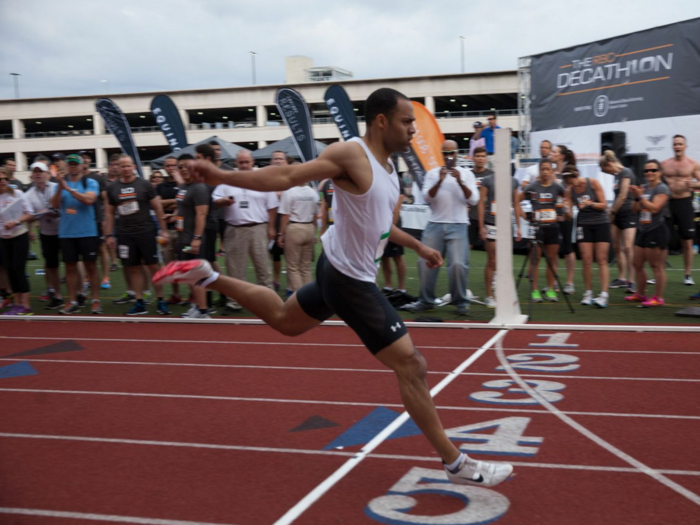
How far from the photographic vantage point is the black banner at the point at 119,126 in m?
15.7

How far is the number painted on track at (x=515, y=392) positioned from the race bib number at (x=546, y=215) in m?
4.21

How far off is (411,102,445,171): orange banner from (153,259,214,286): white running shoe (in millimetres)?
10707

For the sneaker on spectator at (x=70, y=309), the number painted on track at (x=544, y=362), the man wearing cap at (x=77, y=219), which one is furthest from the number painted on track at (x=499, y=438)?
the sneaker on spectator at (x=70, y=309)

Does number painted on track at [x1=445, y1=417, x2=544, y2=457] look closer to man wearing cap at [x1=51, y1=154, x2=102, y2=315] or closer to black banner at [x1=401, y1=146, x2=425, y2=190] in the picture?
man wearing cap at [x1=51, y1=154, x2=102, y2=315]

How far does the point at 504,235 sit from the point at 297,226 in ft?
10.1

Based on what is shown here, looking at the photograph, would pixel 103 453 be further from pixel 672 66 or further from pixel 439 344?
pixel 672 66

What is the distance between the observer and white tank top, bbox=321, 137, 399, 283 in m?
3.40

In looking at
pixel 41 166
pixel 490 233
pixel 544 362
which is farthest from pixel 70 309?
pixel 544 362

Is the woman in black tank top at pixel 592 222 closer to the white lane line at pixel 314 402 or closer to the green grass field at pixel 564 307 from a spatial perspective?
the green grass field at pixel 564 307

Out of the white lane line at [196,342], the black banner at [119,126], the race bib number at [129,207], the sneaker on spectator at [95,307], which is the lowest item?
the white lane line at [196,342]

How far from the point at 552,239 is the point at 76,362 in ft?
20.6

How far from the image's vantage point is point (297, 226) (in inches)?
377

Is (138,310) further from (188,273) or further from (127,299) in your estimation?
(188,273)

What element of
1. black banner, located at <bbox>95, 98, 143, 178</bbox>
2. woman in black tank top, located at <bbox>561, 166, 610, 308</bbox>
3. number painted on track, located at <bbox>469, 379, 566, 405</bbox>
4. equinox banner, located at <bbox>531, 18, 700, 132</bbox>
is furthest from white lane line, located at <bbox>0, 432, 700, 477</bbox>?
equinox banner, located at <bbox>531, 18, 700, 132</bbox>
